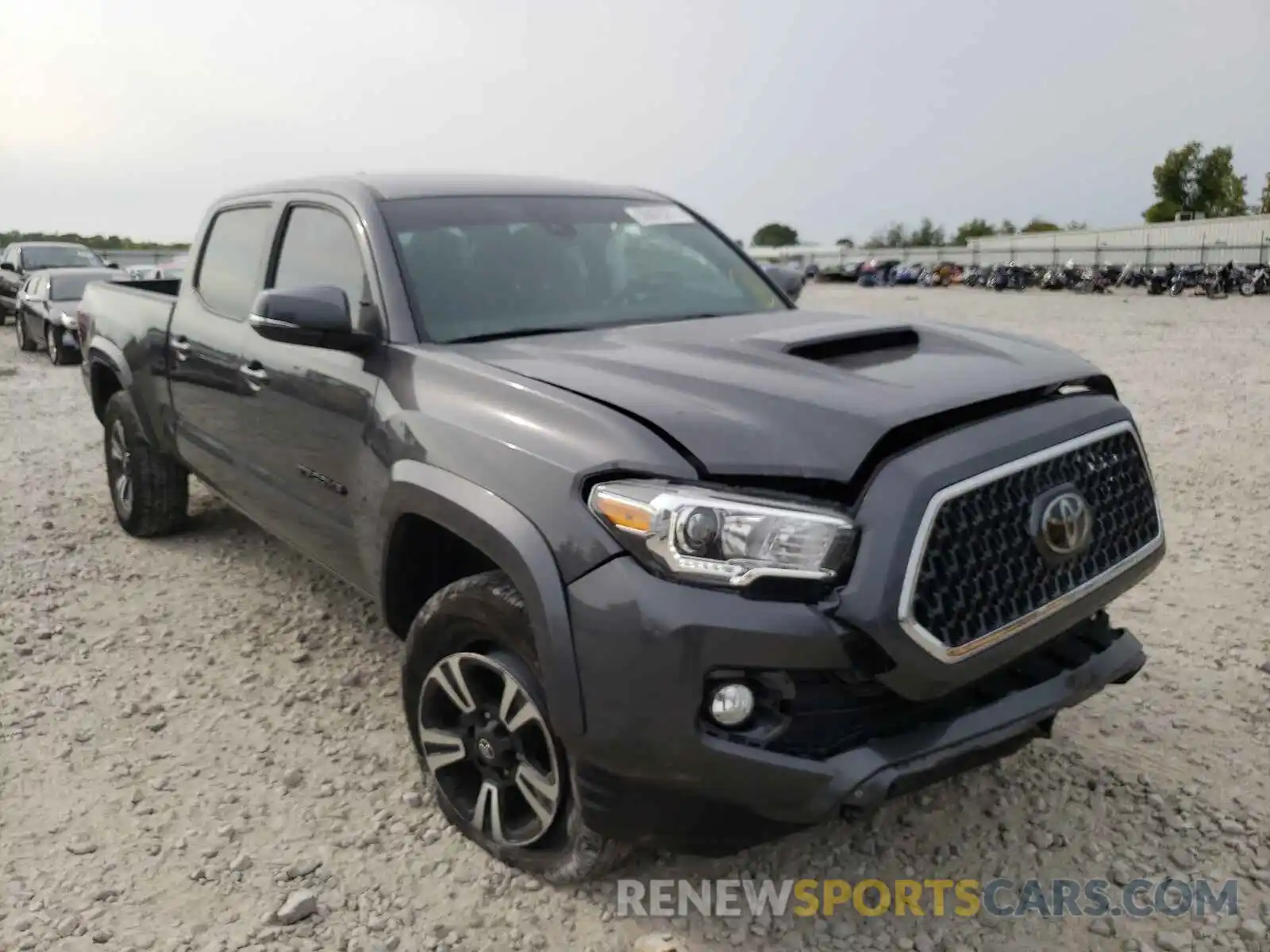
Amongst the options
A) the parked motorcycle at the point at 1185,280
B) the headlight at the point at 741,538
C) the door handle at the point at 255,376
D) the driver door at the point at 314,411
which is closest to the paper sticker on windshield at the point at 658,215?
the driver door at the point at 314,411

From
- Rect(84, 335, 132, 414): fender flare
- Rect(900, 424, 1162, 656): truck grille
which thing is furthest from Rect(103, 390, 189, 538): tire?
Rect(900, 424, 1162, 656): truck grille

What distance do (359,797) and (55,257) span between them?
1964cm

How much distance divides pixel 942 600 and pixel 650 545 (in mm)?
629

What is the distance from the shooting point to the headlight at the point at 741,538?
2.15 meters

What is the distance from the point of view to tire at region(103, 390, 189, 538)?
557 cm

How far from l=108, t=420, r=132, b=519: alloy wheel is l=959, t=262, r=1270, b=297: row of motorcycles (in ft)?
103

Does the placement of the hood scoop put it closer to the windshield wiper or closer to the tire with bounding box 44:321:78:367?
the windshield wiper

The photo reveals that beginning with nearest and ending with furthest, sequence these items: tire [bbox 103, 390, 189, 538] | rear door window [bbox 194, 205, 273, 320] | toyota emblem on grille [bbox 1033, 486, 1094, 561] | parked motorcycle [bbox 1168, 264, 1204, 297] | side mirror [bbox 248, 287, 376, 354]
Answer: toyota emblem on grille [bbox 1033, 486, 1094, 561], side mirror [bbox 248, 287, 376, 354], rear door window [bbox 194, 205, 273, 320], tire [bbox 103, 390, 189, 538], parked motorcycle [bbox 1168, 264, 1204, 297]

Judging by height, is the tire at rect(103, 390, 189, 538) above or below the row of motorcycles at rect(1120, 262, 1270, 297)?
below

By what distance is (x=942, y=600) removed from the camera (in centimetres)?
221

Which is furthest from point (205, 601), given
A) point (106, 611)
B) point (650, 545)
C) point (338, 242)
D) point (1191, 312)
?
point (1191, 312)

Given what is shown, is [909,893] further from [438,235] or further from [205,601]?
[205,601]

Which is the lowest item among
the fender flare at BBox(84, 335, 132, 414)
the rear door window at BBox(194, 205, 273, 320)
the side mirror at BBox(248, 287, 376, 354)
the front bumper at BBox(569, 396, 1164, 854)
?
the front bumper at BBox(569, 396, 1164, 854)

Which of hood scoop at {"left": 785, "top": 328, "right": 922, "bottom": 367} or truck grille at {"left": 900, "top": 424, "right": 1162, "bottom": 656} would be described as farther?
hood scoop at {"left": 785, "top": 328, "right": 922, "bottom": 367}
